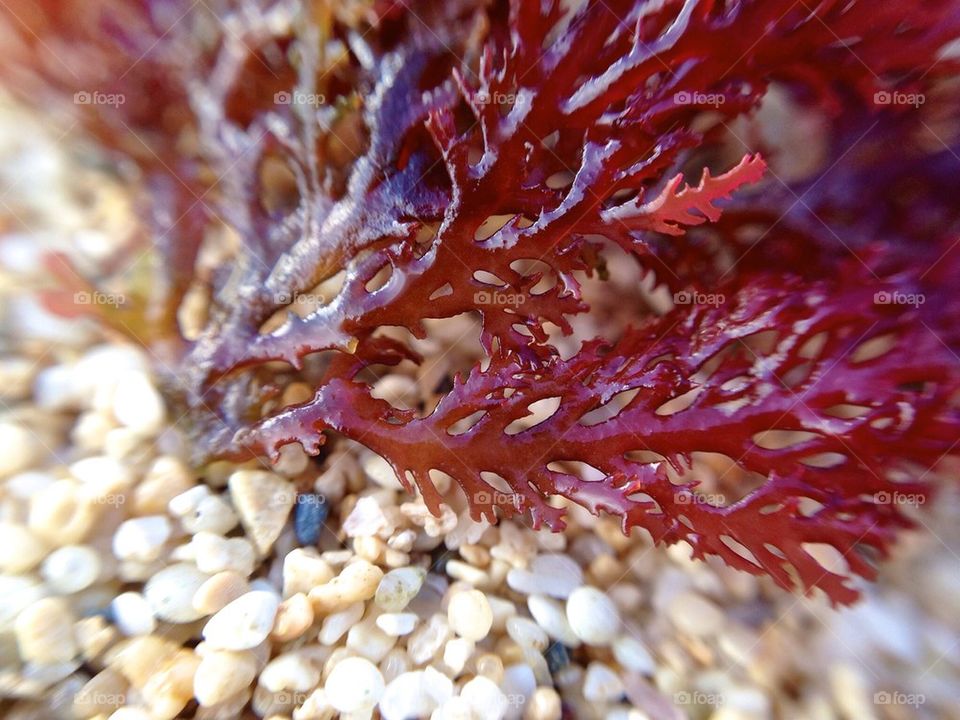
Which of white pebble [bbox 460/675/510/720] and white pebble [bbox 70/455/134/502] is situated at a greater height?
white pebble [bbox 70/455/134/502]

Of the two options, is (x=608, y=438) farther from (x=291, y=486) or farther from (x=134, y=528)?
(x=134, y=528)

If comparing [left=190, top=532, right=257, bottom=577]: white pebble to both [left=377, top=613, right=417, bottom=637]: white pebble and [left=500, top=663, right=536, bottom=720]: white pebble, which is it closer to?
[left=377, top=613, right=417, bottom=637]: white pebble

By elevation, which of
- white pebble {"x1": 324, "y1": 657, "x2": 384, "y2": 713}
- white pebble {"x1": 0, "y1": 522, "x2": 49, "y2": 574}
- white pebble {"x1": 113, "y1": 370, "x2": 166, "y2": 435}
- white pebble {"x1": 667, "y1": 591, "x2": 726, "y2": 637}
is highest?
white pebble {"x1": 113, "y1": 370, "x2": 166, "y2": 435}

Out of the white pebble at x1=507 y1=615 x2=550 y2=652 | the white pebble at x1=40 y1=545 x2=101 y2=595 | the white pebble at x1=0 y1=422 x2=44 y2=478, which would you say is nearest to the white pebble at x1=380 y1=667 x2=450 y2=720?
the white pebble at x1=507 y1=615 x2=550 y2=652

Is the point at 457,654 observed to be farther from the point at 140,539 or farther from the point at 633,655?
the point at 140,539

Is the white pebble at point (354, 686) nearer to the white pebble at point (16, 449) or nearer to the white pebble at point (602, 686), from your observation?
the white pebble at point (602, 686)

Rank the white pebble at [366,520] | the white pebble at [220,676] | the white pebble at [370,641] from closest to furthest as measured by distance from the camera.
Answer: the white pebble at [220,676]
the white pebble at [370,641]
the white pebble at [366,520]

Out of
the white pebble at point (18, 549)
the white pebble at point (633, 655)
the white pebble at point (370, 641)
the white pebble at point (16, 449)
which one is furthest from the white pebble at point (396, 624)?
the white pebble at point (16, 449)
